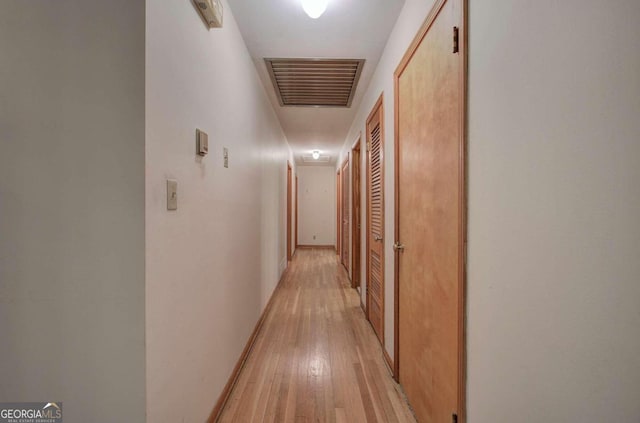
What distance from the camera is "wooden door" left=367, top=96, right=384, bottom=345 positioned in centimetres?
223

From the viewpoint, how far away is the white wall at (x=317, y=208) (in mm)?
7844

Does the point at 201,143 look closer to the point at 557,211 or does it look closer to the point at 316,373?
the point at 557,211

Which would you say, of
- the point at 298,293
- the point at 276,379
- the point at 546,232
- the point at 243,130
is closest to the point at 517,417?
the point at 546,232

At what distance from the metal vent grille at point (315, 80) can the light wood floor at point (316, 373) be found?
245 centimetres

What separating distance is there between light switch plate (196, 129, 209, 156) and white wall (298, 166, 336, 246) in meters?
6.51

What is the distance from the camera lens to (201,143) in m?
1.28

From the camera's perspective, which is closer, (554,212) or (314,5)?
(554,212)

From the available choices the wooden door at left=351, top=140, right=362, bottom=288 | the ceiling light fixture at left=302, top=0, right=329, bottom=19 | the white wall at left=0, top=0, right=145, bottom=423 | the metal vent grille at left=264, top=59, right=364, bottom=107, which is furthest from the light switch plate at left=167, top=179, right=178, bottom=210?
the wooden door at left=351, top=140, right=362, bottom=288

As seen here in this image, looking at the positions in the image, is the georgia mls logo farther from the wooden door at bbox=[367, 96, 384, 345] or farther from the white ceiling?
the white ceiling

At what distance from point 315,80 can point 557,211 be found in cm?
250

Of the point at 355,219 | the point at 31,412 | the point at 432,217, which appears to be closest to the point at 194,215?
the point at 31,412

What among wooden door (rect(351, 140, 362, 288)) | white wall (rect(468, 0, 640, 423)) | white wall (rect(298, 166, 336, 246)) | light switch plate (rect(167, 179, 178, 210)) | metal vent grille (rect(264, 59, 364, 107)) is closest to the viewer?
white wall (rect(468, 0, 640, 423))

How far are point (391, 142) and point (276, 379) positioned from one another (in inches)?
73.2

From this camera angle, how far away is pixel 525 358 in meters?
0.71
